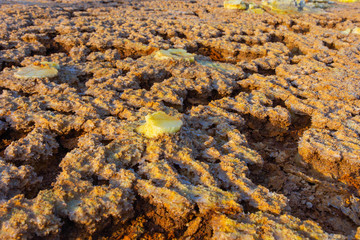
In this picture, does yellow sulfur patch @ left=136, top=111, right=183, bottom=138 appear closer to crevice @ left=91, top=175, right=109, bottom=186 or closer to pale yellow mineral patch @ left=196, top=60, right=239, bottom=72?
crevice @ left=91, top=175, right=109, bottom=186

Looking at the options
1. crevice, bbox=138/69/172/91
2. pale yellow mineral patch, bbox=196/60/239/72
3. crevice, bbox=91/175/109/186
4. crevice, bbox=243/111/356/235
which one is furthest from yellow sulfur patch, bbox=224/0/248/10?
crevice, bbox=91/175/109/186

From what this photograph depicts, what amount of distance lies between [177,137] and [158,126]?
114 mm

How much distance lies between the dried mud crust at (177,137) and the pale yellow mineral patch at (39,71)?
8cm

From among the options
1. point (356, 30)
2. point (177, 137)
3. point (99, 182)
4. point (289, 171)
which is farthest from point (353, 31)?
point (99, 182)

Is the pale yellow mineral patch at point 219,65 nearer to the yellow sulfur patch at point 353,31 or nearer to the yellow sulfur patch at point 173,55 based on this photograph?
the yellow sulfur patch at point 173,55

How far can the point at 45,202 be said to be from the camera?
108 cm

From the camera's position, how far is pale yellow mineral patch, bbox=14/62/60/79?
6.84ft

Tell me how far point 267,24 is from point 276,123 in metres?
2.53

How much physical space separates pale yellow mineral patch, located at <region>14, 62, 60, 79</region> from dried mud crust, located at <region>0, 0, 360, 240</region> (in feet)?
0.25

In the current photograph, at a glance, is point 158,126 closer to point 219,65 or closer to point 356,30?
point 219,65

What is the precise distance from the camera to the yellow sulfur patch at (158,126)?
4.86 feet

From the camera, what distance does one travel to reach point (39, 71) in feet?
7.05

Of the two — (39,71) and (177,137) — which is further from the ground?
(177,137)

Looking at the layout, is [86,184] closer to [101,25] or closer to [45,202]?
[45,202]
